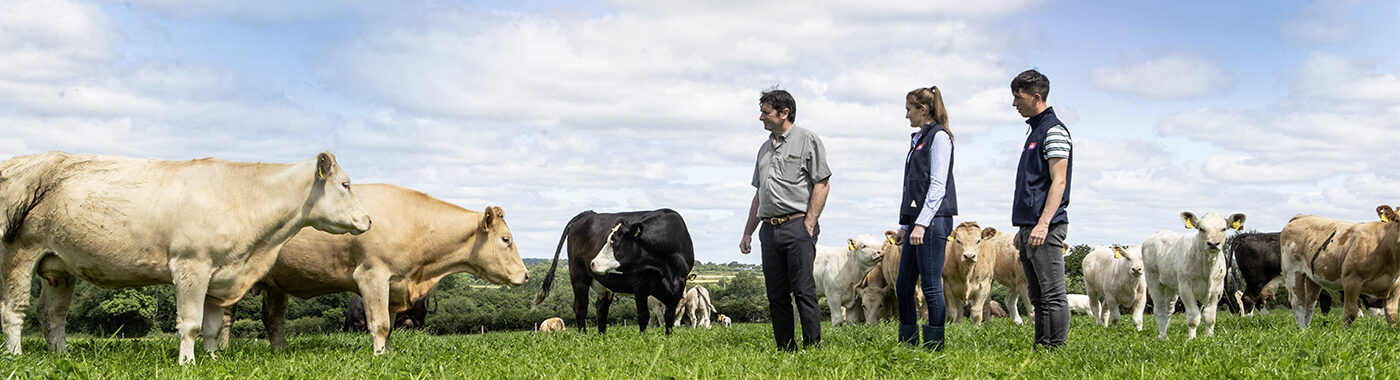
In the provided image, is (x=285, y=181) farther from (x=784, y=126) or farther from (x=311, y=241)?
(x=784, y=126)

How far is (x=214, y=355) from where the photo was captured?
714 cm

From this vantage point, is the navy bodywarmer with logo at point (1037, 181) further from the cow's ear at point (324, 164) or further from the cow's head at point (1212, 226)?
the cow's ear at point (324, 164)

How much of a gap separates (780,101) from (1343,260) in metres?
9.89

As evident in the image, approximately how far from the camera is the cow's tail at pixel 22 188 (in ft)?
24.1

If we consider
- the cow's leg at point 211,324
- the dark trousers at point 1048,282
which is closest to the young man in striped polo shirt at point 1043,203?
the dark trousers at point 1048,282

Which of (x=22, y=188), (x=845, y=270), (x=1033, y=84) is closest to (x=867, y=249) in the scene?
(x=845, y=270)

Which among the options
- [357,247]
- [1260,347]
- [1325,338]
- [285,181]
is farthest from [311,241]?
[1325,338]

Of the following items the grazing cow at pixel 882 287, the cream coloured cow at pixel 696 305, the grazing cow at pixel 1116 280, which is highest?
the grazing cow at pixel 1116 280

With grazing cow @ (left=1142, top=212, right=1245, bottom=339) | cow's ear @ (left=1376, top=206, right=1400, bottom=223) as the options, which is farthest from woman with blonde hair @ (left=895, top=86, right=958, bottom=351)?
cow's ear @ (left=1376, top=206, right=1400, bottom=223)

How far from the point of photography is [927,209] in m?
6.68

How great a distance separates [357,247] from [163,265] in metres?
1.70

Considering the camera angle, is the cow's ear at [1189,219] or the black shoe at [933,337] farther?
the cow's ear at [1189,219]

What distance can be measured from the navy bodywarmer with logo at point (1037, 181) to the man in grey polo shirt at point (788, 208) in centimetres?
139

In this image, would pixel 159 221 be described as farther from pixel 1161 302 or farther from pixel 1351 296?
pixel 1351 296
